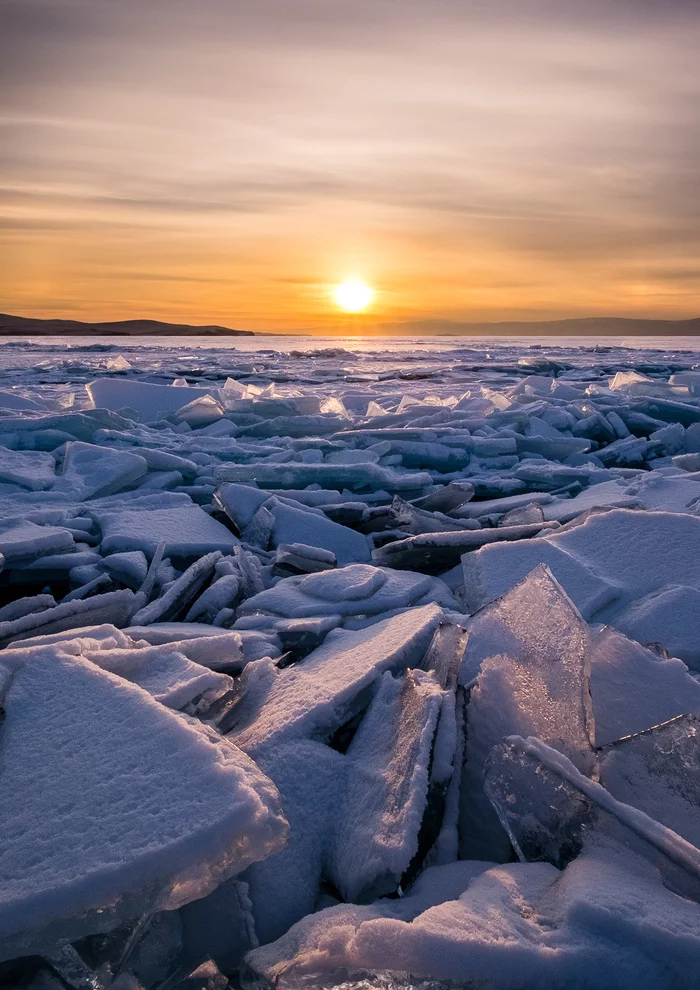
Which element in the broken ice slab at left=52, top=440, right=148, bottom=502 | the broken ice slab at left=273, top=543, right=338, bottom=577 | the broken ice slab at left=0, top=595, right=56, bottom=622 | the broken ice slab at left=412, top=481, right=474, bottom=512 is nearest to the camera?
the broken ice slab at left=0, top=595, right=56, bottom=622

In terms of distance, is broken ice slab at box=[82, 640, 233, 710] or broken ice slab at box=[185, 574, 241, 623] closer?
broken ice slab at box=[82, 640, 233, 710]

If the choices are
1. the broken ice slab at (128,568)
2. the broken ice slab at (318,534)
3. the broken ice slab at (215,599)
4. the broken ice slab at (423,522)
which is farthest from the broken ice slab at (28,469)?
the broken ice slab at (423,522)

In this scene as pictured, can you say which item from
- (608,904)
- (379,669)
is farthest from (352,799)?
(608,904)

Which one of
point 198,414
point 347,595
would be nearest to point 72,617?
point 347,595

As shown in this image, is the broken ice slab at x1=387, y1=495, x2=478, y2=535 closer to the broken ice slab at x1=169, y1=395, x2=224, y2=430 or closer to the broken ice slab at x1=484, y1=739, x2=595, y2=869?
the broken ice slab at x1=484, y1=739, x2=595, y2=869

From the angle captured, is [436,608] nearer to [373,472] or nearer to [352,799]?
[352,799]

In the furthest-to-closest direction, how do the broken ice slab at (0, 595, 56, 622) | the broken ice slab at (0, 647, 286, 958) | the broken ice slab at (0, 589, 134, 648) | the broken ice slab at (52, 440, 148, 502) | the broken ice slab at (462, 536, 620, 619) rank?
the broken ice slab at (52, 440, 148, 502)
the broken ice slab at (0, 595, 56, 622)
the broken ice slab at (462, 536, 620, 619)
the broken ice slab at (0, 589, 134, 648)
the broken ice slab at (0, 647, 286, 958)

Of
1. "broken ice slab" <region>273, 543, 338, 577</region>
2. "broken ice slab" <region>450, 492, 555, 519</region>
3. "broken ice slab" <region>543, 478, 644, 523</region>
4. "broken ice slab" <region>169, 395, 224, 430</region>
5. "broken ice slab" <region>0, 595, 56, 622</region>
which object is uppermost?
"broken ice slab" <region>169, 395, 224, 430</region>

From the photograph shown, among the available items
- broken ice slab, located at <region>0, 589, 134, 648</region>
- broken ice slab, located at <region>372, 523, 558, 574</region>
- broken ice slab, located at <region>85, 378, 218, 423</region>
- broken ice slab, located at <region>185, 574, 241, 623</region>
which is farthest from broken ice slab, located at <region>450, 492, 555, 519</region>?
broken ice slab, located at <region>85, 378, 218, 423</region>

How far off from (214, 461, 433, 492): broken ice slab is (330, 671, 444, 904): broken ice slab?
8.61 feet

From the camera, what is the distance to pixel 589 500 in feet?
11.5

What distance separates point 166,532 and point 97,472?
3.94 feet

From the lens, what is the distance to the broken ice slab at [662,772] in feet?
3.90

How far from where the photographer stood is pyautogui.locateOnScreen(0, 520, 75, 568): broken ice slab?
2738 mm
